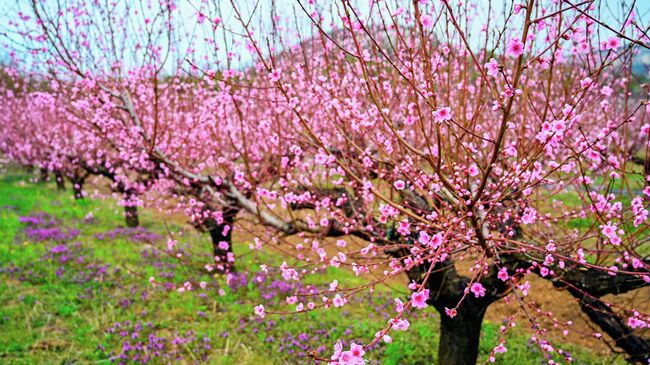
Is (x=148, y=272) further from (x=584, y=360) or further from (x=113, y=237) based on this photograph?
(x=584, y=360)

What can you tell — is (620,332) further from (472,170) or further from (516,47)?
(516,47)

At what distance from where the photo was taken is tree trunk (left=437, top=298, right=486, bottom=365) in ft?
16.0

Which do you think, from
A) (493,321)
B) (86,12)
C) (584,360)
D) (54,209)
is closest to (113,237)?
(54,209)

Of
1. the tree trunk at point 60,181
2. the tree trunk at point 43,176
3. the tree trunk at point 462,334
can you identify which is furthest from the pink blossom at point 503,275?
the tree trunk at point 43,176

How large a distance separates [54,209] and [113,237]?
500 centimetres

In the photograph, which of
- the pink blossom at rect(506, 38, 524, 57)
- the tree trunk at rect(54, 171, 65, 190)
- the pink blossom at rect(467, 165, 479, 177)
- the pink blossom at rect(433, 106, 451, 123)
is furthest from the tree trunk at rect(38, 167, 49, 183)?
the pink blossom at rect(506, 38, 524, 57)

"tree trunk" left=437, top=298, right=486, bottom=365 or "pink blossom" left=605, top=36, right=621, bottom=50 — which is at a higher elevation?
"pink blossom" left=605, top=36, right=621, bottom=50

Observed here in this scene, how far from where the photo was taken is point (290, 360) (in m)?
6.53

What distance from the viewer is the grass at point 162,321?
6.50 meters

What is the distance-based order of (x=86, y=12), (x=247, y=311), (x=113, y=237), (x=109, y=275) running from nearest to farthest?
(x=86, y=12) → (x=247, y=311) → (x=109, y=275) → (x=113, y=237)

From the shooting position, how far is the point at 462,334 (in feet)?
16.5

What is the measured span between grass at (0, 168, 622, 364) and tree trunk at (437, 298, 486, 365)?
56.0 inches

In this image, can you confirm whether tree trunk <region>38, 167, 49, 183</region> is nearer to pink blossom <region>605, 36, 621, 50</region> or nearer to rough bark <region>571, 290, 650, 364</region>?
rough bark <region>571, 290, 650, 364</region>

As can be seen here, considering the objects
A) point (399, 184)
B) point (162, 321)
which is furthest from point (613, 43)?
point (162, 321)
